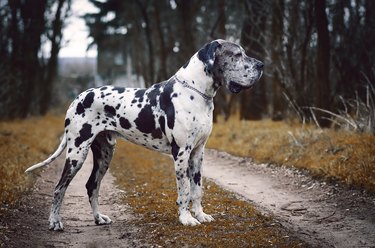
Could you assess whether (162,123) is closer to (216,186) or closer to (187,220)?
(187,220)

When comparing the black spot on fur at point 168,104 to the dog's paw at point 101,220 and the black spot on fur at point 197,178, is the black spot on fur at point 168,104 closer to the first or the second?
the black spot on fur at point 197,178

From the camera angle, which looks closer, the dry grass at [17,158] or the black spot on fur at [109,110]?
the black spot on fur at [109,110]

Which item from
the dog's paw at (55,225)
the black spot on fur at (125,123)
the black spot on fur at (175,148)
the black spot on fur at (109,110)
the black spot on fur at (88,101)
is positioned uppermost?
the black spot on fur at (88,101)

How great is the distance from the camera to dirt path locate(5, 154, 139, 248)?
5.20 meters

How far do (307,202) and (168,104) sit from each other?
2800 millimetres

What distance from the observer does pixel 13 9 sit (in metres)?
20.6

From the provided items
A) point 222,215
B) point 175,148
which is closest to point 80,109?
point 175,148

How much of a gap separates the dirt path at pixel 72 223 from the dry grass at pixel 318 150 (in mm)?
3532

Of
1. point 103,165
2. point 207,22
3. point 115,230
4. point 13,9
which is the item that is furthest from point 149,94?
point 207,22

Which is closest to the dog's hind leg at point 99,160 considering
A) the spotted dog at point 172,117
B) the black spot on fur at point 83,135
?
the spotted dog at point 172,117

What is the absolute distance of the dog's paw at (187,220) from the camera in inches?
220

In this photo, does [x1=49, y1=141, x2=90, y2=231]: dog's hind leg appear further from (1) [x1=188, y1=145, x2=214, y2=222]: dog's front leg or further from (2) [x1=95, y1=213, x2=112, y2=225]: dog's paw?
(1) [x1=188, y1=145, x2=214, y2=222]: dog's front leg

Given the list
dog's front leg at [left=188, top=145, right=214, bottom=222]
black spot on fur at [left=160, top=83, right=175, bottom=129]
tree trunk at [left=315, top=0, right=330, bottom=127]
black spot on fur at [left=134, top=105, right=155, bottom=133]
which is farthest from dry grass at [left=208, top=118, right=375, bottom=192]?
black spot on fur at [left=134, top=105, right=155, bottom=133]

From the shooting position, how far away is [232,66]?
18.6 feet
